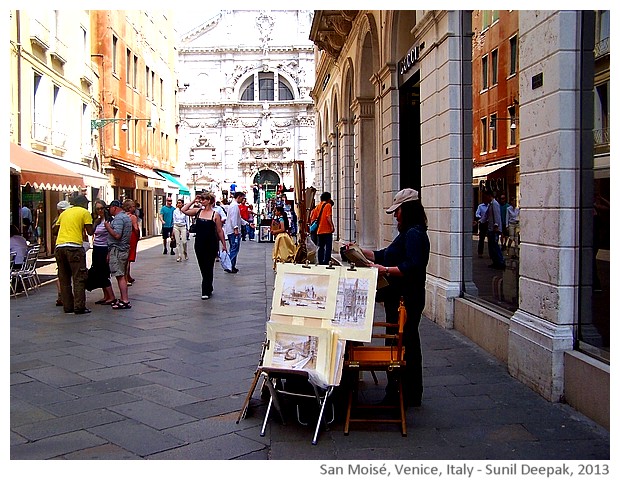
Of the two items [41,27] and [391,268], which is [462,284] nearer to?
[391,268]

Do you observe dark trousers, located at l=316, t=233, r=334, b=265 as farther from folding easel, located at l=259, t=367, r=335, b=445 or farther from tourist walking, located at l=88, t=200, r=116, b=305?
folding easel, located at l=259, t=367, r=335, b=445

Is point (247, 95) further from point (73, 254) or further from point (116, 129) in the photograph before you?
point (73, 254)

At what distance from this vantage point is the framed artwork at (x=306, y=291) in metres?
4.98

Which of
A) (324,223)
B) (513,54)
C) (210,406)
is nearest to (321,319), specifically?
(210,406)

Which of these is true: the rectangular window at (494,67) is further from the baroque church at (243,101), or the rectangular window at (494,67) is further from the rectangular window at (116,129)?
the baroque church at (243,101)

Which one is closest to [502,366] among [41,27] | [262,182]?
[41,27]

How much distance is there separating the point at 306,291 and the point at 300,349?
40 cm

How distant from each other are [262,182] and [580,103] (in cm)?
5865

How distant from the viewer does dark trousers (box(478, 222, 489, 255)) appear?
813 cm

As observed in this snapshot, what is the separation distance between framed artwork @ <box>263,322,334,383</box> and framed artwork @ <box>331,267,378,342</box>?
0.48 feet

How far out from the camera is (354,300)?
197 inches

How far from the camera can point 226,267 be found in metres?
16.3

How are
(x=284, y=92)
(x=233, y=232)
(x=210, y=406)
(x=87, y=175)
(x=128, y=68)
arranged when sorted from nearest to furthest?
(x=210, y=406) < (x=233, y=232) < (x=87, y=175) < (x=128, y=68) < (x=284, y=92)

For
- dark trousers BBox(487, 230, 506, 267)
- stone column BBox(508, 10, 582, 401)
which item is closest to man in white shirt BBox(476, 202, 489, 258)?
dark trousers BBox(487, 230, 506, 267)
